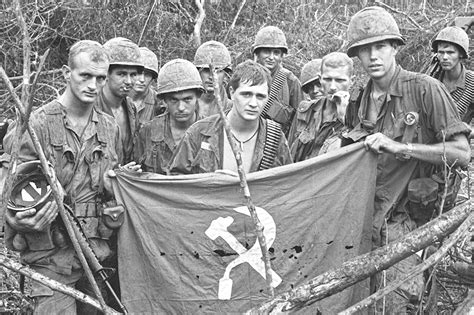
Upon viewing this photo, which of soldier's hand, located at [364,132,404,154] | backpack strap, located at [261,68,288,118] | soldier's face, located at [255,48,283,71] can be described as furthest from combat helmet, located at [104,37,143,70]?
soldier's hand, located at [364,132,404,154]

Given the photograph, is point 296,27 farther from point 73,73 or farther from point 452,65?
point 73,73

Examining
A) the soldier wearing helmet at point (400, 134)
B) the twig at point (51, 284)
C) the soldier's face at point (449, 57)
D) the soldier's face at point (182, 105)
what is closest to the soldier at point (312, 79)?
the soldier's face at point (449, 57)

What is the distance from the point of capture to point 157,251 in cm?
588

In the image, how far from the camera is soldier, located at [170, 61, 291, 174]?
6047mm

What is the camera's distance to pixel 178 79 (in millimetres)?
7844

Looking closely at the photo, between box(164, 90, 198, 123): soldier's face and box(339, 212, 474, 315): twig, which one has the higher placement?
box(164, 90, 198, 123): soldier's face

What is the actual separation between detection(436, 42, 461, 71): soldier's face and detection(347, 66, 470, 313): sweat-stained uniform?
3.78m

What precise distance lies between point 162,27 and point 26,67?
11623 mm

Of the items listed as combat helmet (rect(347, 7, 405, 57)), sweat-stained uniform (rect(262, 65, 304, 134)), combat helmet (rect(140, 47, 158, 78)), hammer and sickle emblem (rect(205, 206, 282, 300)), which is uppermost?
combat helmet (rect(347, 7, 405, 57))

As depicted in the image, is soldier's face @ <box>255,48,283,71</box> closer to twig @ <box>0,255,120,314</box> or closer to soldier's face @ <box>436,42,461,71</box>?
soldier's face @ <box>436,42,461,71</box>

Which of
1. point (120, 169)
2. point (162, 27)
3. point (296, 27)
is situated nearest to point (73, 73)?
point (120, 169)

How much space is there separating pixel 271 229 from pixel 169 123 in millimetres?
2384

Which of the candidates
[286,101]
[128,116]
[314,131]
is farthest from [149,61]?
[314,131]

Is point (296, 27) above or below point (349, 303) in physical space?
above
